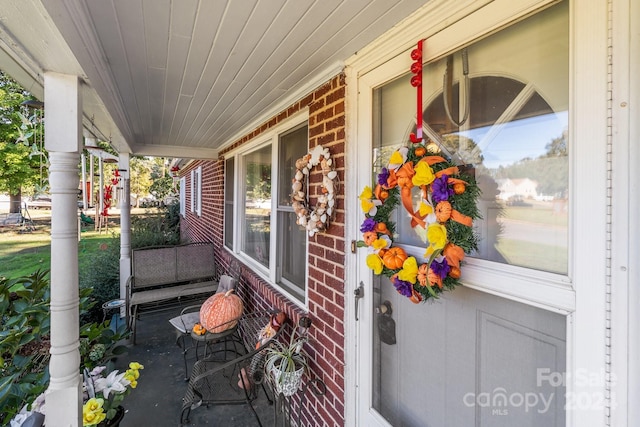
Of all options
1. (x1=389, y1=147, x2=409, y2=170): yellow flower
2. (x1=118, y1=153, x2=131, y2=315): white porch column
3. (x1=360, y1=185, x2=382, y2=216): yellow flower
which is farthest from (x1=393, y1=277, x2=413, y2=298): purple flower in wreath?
(x1=118, y1=153, x2=131, y2=315): white porch column

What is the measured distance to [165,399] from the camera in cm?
263

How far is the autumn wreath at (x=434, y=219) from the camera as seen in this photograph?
107cm

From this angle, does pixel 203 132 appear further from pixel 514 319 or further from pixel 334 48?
pixel 514 319

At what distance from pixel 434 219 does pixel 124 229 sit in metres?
4.48

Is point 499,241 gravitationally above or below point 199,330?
above

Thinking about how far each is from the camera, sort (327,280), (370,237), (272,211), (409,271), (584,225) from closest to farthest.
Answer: (584,225) → (409,271) → (370,237) → (327,280) → (272,211)

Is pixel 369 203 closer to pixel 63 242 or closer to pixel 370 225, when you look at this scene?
pixel 370 225

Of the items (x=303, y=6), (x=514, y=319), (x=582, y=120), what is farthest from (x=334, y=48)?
(x=514, y=319)

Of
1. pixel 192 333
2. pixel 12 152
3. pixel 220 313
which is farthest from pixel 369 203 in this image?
pixel 12 152

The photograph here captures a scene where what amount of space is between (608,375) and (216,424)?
2.53 m

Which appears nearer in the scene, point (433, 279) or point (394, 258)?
point (433, 279)

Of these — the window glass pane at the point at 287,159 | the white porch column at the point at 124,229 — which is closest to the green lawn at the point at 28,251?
the white porch column at the point at 124,229

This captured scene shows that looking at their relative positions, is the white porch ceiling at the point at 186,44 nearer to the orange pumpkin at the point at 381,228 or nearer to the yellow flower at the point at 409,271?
the orange pumpkin at the point at 381,228

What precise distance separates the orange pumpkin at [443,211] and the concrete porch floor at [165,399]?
2249 millimetres
